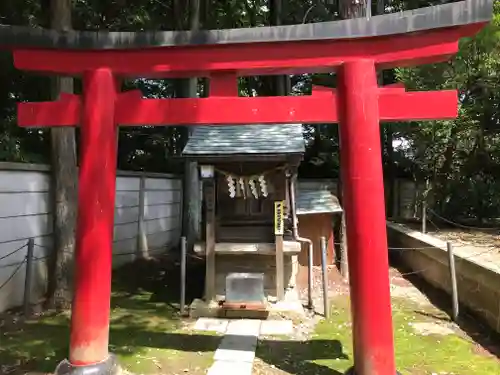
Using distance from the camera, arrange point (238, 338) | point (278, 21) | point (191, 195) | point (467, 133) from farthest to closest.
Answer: point (278, 21) < point (191, 195) < point (467, 133) < point (238, 338)

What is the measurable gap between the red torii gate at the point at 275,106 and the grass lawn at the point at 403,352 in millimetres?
1038

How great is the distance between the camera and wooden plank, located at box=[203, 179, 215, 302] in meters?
8.75

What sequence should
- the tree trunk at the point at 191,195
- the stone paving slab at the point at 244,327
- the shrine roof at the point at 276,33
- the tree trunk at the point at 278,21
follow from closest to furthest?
the shrine roof at the point at 276,33
the stone paving slab at the point at 244,327
the tree trunk at the point at 191,195
the tree trunk at the point at 278,21

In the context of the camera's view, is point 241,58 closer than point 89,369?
No

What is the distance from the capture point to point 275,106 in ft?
16.8

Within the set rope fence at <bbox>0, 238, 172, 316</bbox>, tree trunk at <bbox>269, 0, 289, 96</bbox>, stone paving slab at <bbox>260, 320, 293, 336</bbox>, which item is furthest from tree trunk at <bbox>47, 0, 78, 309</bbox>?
tree trunk at <bbox>269, 0, 289, 96</bbox>

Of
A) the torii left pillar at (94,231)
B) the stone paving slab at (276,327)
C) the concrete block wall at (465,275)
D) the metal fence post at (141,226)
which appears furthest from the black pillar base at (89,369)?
the metal fence post at (141,226)

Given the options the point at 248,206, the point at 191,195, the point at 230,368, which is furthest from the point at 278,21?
the point at 230,368

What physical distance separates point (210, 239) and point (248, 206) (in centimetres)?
112

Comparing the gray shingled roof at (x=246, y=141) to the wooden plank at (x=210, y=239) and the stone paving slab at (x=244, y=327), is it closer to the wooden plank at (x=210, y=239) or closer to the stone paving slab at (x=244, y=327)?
the wooden plank at (x=210, y=239)

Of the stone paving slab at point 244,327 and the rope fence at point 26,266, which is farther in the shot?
the rope fence at point 26,266

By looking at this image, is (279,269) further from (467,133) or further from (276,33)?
(467,133)

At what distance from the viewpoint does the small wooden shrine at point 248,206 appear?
8734mm

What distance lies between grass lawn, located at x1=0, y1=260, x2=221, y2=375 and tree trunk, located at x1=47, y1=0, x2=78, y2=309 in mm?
569
